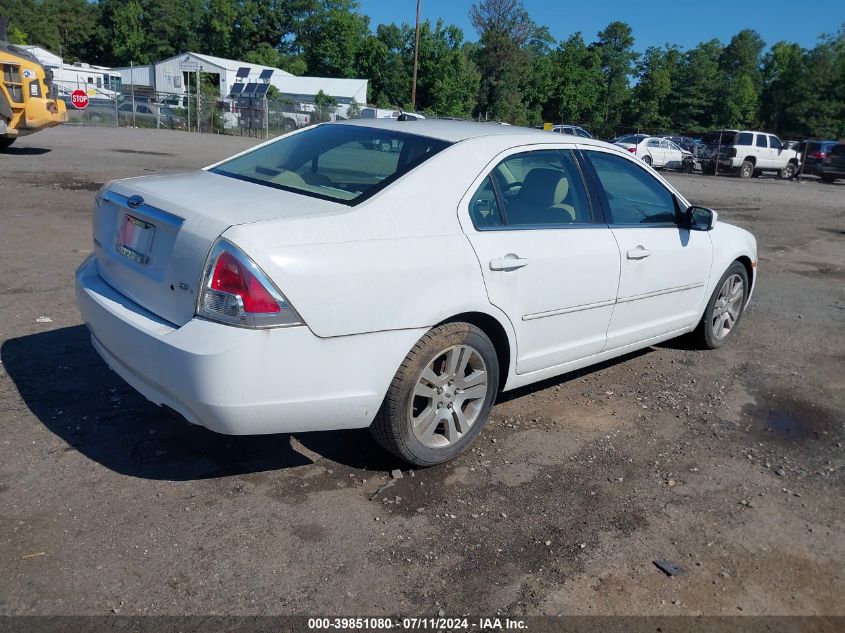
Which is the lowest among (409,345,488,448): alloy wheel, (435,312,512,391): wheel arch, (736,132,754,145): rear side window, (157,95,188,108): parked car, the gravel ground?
the gravel ground

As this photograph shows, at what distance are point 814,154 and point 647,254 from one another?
3412 centimetres

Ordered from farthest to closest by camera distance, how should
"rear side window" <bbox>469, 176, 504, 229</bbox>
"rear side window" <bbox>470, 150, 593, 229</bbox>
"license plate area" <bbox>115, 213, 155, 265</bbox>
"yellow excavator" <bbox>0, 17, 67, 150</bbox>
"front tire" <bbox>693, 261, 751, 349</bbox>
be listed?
"yellow excavator" <bbox>0, 17, 67, 150</bbox>, "front tire" <bbox>693, 261, 751, 349</bbox>, "rear side window" <bbox>470, 150, 593, 229</bbox>, "rear side window" <bbox>469, 176, 504, 229</bbox>, "license plate area" <bbox>115, 213, 155, 265</bbox>

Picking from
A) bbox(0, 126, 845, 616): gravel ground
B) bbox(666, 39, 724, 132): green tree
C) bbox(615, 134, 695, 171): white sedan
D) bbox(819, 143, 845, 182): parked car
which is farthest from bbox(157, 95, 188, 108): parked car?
bbox(666, 39, 724, 132): green tree

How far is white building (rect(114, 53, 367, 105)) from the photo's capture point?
64688 mm

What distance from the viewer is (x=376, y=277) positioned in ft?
10.3

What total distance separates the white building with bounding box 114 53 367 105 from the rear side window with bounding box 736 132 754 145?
38503 mm

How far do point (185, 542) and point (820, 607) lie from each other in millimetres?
2564

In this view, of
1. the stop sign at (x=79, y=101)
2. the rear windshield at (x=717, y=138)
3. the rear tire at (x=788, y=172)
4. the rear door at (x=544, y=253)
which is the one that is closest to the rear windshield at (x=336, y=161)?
the rear door at (x=544, y=253)

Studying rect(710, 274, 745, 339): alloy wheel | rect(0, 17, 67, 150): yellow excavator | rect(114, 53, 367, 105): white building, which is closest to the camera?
rect(710, 274, 745, 339): alloy wheel

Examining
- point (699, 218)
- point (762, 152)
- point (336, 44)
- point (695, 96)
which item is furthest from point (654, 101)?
point (699, 218)

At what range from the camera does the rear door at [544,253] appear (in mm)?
3676

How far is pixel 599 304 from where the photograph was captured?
169 inches

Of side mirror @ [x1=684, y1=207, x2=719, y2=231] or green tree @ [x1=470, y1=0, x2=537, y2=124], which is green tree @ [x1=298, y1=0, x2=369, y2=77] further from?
side mirror @ [x1=684, y1=207, x2=719, y2=231]

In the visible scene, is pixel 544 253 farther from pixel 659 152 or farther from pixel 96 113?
pixel 96 113
